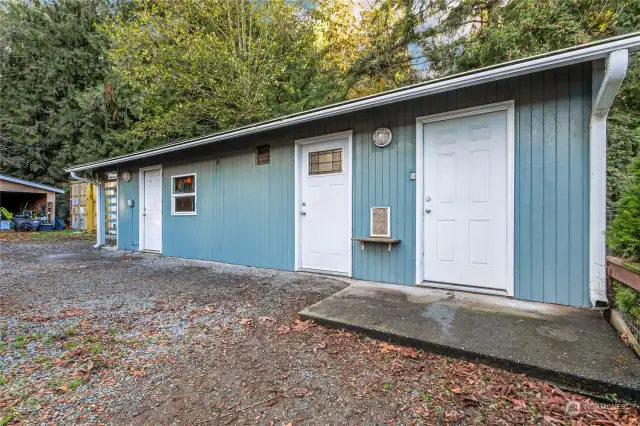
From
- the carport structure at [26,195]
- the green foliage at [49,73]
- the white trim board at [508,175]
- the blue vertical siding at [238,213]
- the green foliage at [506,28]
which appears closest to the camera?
the white trim board at [508,175]

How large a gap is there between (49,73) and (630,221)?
18.5m

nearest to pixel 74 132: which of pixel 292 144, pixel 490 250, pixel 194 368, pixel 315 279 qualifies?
pixel 292 144

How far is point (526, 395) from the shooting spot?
1452 mm

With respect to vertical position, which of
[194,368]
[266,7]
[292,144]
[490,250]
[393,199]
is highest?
[266,7]

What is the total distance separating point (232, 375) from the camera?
5.50 ft

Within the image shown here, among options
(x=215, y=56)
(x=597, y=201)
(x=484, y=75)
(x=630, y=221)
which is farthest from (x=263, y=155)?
(x=215, y=56)

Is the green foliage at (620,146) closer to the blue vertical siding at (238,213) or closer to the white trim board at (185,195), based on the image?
the blue vertical siding at (238,213)

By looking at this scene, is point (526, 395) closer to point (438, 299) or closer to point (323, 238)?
point (438, 299)

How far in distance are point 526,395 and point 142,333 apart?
2488 millimetres

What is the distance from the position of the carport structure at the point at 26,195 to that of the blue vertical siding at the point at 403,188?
1007 cm

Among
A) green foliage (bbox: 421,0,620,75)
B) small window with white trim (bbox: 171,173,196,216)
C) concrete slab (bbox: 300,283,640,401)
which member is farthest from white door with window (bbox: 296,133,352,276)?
green foliage (bbox: 421,0,620,75)

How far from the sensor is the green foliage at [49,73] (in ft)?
41.9

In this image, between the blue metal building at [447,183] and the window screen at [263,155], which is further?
the window screen at [263,155]

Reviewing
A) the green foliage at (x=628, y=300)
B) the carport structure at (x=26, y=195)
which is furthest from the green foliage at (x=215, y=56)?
the green foliage at (x=628, y=300)
